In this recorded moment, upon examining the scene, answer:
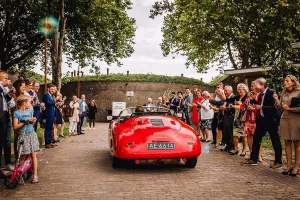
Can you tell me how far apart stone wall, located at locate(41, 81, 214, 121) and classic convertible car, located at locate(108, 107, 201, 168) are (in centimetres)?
3232

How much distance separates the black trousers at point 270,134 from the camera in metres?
8.60

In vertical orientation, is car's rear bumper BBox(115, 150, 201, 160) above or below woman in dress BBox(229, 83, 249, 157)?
below

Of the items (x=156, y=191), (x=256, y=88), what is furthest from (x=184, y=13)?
(x=156, y=191)

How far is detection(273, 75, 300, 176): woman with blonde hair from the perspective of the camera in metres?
7.70

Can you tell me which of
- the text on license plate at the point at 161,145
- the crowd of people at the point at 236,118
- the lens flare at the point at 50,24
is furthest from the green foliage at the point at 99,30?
the text on license plate at the point at 161,145

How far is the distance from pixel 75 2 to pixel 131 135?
21.1 meters

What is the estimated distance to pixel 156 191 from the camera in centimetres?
631

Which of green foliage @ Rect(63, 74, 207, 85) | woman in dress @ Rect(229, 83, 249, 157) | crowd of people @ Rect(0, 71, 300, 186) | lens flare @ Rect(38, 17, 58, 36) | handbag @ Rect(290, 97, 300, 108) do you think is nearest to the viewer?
crowd of people @ Rect(0, 71, 300, 186)

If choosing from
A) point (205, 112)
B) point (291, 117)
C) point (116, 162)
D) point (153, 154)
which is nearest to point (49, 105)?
point (116, 162)


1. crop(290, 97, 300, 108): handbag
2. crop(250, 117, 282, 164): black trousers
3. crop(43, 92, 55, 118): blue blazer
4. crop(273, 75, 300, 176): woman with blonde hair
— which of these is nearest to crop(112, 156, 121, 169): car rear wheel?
crop(250, 117, 282, 164): black trousers

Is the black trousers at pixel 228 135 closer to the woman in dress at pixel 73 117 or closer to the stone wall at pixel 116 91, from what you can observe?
the woman in dress at pixel 73 117

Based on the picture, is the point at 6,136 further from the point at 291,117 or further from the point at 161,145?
the point at 291,117

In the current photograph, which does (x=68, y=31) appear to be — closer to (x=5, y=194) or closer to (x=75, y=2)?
(x=75, y=2)

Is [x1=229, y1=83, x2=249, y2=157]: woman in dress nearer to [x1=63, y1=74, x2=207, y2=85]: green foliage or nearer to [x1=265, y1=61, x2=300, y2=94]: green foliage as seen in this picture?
[x1=265, y1=61, x2=300, y2=94]: green foliage
